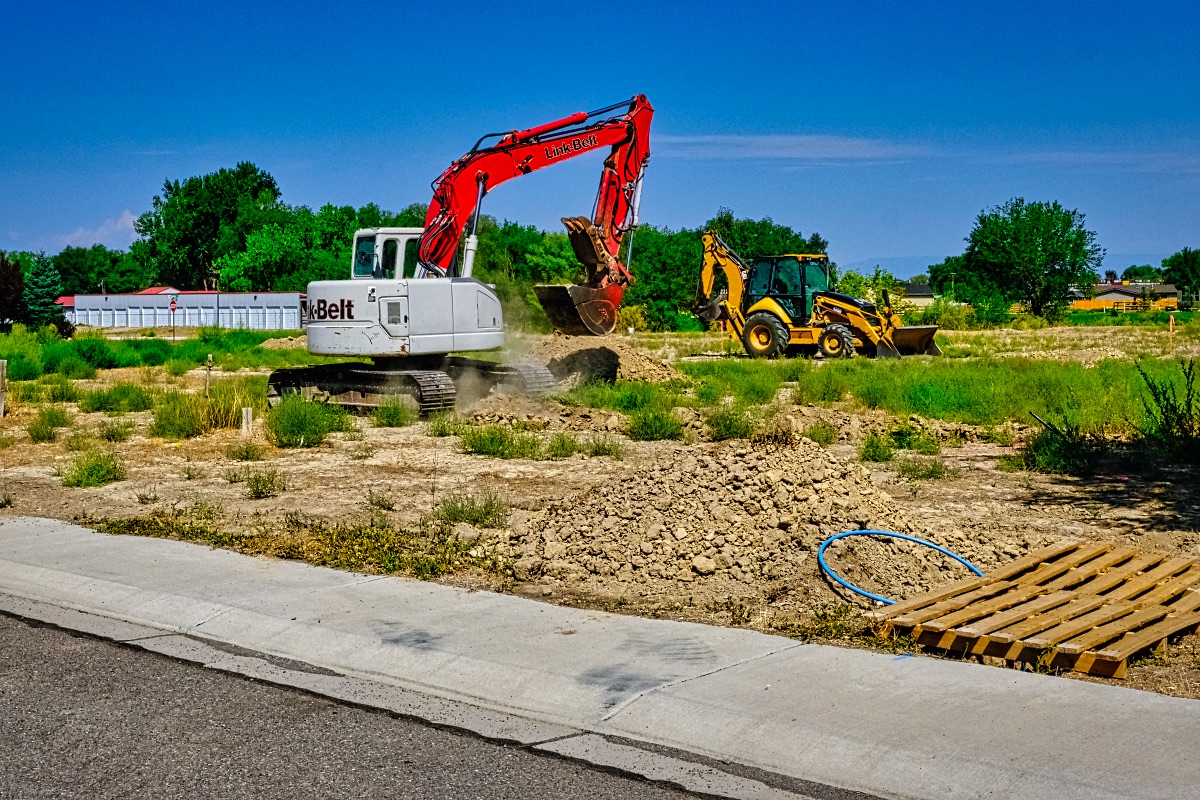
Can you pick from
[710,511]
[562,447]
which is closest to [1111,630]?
[710,511]

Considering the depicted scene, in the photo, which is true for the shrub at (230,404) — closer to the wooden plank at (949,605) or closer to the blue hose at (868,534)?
the blue hose at (868,534)

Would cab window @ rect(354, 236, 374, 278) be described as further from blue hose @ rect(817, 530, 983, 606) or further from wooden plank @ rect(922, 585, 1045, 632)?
wooden plank @ rect(922, 585, 1045, 632)

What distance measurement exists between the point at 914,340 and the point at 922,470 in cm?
2382

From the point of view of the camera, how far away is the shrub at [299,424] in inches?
729

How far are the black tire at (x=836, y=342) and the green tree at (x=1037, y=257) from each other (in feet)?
157

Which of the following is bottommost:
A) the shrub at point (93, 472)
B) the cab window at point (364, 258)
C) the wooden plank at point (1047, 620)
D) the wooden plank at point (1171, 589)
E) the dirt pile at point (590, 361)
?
the shrub at point (93, 472)

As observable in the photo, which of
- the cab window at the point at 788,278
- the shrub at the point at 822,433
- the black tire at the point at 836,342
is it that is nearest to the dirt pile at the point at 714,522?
the shrub at the point at 822,433

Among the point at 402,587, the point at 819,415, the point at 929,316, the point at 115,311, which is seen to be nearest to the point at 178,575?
the point at 402,587

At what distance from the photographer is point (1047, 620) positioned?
767 cm

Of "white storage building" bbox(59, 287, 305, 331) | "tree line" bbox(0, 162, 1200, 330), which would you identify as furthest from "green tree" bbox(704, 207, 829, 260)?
"white storage building" bbox(59, 287, 305, 331)

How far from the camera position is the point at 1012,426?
1898 cm

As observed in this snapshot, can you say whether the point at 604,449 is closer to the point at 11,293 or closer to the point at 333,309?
the point at 333,309

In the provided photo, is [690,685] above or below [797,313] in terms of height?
below

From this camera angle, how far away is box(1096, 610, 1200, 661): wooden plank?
6.95 meters
